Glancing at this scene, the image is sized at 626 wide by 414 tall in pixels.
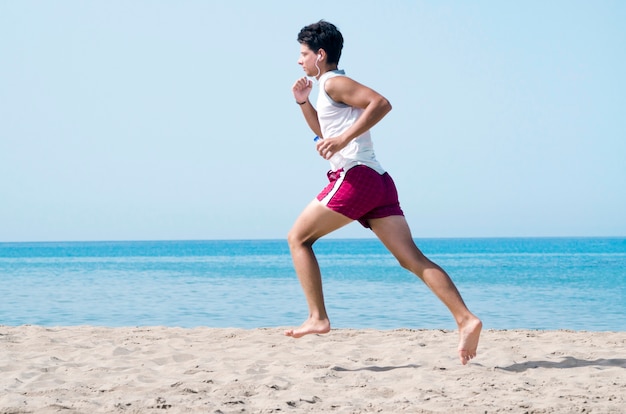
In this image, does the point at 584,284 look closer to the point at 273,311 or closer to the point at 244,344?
the point at 273,311

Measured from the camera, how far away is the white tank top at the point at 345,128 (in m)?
4.40

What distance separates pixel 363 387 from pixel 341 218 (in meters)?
0.91

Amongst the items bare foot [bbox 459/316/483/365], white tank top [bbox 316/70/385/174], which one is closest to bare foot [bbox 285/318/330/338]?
bare foot [bbox 459/316/483/365]

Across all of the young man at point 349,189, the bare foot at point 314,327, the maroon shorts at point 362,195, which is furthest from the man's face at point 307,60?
the bare foot at point 314,327

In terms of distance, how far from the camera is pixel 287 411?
143 inches

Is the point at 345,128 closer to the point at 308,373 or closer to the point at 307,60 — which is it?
the point at 307,60

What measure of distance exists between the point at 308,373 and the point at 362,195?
1.09 meters

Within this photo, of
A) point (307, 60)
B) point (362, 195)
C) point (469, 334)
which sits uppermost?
point (307, 60)

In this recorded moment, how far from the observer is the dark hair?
178 inches

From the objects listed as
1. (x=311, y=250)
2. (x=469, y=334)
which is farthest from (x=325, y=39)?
(x=469, y=334)

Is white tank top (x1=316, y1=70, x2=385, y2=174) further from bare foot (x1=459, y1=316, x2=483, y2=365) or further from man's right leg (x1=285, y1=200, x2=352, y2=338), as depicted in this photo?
bare foot (x1=459, y1=316, x2=483, y2=365)

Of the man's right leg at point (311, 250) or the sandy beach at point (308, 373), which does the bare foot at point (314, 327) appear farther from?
the sandy beach at point (308, 373)

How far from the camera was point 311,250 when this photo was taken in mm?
4621

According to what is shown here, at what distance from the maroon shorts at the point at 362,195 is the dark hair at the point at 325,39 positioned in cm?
68
